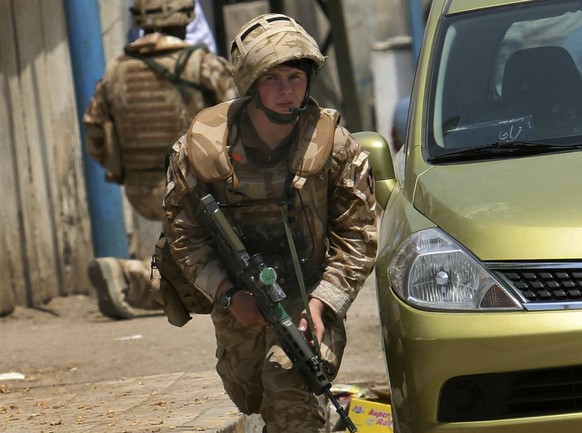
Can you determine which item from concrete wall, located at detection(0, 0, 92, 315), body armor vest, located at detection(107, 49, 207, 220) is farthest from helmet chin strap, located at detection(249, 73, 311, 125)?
concrete wall, located at detection(0, 0, 92, 315)

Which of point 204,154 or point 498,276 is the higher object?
point 204,154

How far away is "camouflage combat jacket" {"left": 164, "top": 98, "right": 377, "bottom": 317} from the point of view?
509cm

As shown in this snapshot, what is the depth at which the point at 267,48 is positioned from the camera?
5.06 metres

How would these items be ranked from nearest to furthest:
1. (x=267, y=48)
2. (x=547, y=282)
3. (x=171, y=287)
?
(x=547, y=282)
(x=267, y=48)
(x=171, y=287)

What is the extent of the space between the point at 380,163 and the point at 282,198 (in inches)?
26.9

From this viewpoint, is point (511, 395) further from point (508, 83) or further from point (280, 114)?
point (508, 83)

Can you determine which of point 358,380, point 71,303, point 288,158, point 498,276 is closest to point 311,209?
point 288,158

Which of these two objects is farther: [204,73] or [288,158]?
[204,73]

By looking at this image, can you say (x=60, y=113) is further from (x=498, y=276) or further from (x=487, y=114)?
(x=498, y=276)

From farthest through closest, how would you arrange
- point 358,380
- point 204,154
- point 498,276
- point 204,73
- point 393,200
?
point 204,73
point 358,380
point 393,200
point 204,154
point 498,276

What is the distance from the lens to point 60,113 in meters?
11.6

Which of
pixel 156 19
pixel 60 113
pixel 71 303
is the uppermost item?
pixel 156 19

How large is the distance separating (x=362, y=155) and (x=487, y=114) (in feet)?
1.91

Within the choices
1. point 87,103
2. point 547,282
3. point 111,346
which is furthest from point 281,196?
point 87,103
